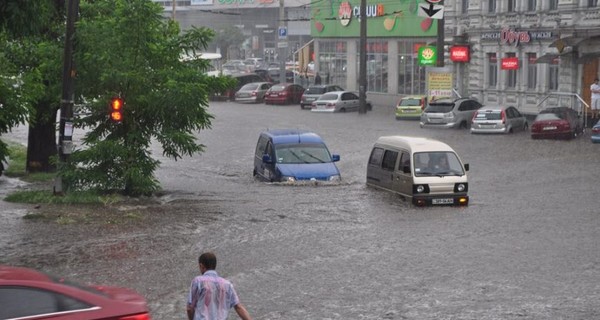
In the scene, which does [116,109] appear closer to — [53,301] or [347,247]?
[347,247]

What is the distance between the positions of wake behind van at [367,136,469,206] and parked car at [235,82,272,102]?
44476 mm

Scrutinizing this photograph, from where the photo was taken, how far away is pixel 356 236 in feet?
67.8

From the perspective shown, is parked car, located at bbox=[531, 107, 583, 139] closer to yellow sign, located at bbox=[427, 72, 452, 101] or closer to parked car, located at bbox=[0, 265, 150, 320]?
yellow sign, located at bbox=[427, 72, 452, 101]

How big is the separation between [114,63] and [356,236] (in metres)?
8.51

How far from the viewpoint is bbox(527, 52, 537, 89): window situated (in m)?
54.3

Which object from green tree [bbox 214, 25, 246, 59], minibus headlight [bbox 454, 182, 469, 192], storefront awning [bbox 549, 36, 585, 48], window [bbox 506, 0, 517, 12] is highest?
green tree [bbox 214, 25, 246, 59]

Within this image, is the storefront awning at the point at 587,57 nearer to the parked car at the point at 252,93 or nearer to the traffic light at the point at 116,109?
the parked car at the point at 252,93

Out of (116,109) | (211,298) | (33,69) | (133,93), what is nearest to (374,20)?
(33,69)

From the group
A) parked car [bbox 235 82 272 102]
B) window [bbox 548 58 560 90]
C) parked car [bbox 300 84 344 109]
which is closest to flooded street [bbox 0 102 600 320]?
window [bbox 548 58 560 90]

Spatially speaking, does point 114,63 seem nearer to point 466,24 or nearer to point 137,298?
point 137,298

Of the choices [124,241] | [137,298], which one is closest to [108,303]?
[137,298]

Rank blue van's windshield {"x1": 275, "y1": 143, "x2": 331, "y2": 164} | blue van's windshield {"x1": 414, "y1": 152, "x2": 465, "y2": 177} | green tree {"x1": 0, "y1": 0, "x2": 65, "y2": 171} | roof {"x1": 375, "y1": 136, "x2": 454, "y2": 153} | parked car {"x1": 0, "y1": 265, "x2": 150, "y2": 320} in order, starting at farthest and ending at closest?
blue van's windshield {"x1": 275, "y1": 143, "x2": 331, "y2": 164} < roof {"x1": 375, "y1": 136, "x2": 454, "y2": 153} < blue van's windshield {"x1": 414, "y1": 152, "x2": 465, "y2": 177} < green tree {"x1": 0, "y1": 0, "x2": 65, "y2": 171} < parked car {"x1": 0, "y1": 265, "x2": 150, "y2": 320}

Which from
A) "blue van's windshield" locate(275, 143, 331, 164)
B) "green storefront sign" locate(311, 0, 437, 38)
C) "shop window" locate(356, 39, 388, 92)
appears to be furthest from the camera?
"shop window" locate(356, 39, 388, 92)

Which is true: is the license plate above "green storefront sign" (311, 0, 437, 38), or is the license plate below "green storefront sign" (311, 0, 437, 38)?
below
